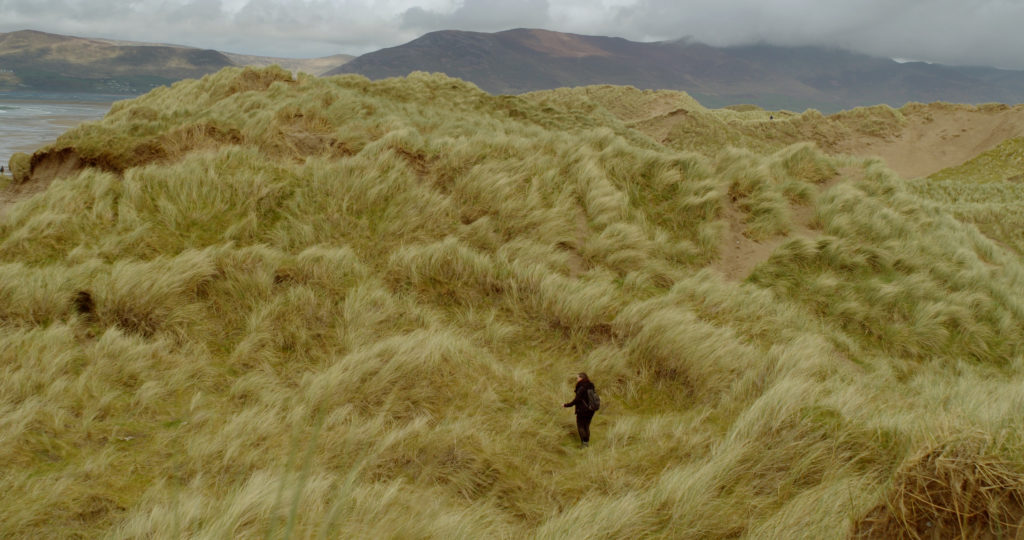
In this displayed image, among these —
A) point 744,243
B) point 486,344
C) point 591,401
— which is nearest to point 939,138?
point 744,243

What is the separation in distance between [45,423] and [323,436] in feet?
6.25

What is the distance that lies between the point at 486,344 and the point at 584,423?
1645mm

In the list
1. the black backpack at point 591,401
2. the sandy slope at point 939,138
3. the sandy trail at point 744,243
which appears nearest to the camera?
the black backpack at point 591,401

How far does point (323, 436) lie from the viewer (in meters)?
3.63

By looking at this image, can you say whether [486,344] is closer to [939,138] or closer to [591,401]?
[591,401]

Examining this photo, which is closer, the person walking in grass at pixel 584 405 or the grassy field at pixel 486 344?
the grassy field at pixel 486 344

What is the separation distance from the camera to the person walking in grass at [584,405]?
13.5 feet

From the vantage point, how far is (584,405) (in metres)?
4.12

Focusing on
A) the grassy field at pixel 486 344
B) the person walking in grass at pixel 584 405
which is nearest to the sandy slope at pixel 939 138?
the grassy field at pixel 486 344

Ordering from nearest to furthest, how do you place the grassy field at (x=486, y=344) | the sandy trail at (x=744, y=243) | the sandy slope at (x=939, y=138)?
the grassy field at (x=486, y=344), the sandy trail at (x=744, y=243), the sandy slope at (x=939, y=138)

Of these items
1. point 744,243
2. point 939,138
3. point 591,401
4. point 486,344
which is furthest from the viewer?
point 939,138

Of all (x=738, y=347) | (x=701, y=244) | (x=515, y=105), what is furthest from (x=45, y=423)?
(x=515, y=105)

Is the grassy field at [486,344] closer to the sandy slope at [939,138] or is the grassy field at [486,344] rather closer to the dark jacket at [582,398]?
the dark jacket at [582,398]

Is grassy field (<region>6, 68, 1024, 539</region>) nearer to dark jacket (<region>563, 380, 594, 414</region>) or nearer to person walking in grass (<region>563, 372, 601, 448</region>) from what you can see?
person walking in grass (<region>563, 372, 601, 448</region>)
